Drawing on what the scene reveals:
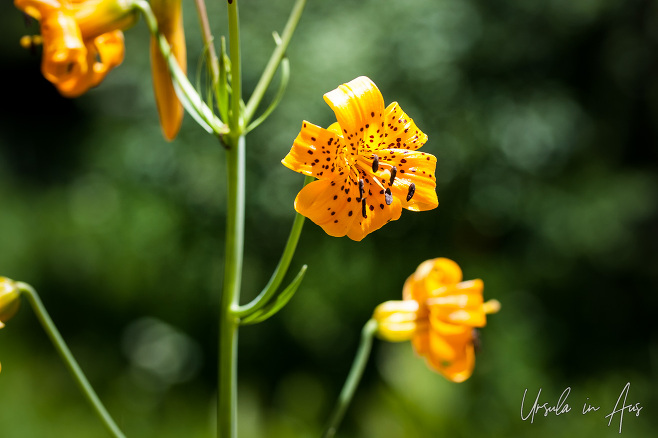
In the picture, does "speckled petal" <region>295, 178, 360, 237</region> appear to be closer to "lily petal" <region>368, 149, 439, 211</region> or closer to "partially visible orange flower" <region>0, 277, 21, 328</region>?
"lily petal" <region>368, 149, 439, 211</region>

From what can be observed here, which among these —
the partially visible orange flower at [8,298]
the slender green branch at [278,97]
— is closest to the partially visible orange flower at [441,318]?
the slender green branch at [278,97]

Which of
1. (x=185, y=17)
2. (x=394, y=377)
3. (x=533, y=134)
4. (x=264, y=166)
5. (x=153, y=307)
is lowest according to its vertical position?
(x=153, y=307)

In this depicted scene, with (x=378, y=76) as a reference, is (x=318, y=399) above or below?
below

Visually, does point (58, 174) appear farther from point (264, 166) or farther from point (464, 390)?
point (464, 390)

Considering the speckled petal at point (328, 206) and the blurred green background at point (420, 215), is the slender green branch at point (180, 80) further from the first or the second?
the blurred green background at point (420, 215)

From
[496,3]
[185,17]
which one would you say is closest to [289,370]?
[185,17]
